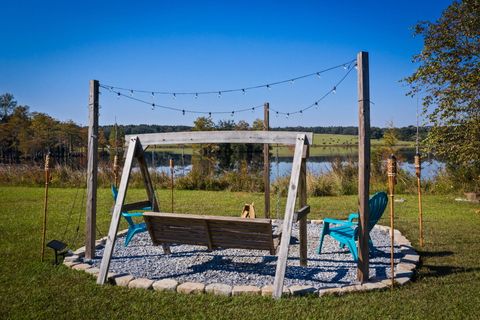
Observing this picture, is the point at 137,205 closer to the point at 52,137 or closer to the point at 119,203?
the point at 119,203

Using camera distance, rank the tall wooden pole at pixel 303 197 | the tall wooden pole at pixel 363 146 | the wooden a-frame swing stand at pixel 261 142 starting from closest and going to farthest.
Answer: the wooden a-frame swing stand at pixel 261 142
the tall wooden pole at pixel 363 146
the tall wooden pole at pixel 303 197

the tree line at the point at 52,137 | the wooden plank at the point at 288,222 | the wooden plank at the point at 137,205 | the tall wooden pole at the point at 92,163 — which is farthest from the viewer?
the tree line at the point at 52,137

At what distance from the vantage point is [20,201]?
1018cm

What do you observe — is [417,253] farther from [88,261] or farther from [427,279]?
[88,261]

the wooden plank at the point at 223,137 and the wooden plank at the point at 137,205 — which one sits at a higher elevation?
the wooden plank at the point at 223,137

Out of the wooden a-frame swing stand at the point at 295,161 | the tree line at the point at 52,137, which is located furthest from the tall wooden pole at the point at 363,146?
the tree line at the point at 52,137

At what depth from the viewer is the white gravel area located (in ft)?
14.1

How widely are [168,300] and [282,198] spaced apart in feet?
26.4

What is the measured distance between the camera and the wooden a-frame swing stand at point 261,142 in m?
3.82

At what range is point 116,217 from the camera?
14.4 feet

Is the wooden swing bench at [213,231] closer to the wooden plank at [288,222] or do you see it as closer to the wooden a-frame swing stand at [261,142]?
the wooden a-frame swing stand at [261,142]

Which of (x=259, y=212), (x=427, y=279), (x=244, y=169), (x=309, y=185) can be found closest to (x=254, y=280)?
(x=427, y=279)

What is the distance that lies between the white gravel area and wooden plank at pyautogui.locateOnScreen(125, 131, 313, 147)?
4.96 feet

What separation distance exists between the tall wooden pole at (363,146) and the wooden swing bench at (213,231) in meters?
0.90
